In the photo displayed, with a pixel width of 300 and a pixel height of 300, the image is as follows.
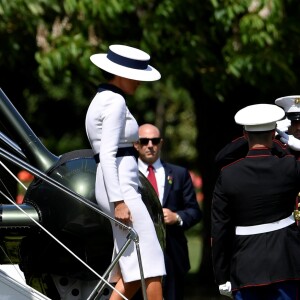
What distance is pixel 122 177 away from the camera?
709 centimetres

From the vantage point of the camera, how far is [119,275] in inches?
288

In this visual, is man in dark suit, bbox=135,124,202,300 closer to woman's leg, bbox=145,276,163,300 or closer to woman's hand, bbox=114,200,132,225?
woman's leg, bbox=145,276,163,300

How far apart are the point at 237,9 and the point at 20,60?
2.66 metres

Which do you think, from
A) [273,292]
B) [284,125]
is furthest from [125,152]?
[284,125]

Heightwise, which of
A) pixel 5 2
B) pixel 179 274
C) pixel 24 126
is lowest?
pixel 179 274

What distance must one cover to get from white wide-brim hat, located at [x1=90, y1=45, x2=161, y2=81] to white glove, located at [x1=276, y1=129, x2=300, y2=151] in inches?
42.7

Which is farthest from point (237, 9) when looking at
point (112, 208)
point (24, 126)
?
point (112, 208)

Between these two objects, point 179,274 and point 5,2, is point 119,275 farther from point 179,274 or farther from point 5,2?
point 5,2

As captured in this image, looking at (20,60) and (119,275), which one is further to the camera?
(20,60)

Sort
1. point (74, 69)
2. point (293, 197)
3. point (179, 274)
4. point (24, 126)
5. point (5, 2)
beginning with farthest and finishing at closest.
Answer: point (74, 69), point (5, 2), point (179, 274), point (24, 126), point (293, 197)

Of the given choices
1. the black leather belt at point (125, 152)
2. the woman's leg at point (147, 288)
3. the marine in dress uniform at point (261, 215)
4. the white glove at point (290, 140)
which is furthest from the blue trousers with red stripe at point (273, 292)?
the white glove at point (290, 140)

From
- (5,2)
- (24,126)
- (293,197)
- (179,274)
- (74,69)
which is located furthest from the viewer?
(74,69)

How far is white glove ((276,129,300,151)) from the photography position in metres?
7.86

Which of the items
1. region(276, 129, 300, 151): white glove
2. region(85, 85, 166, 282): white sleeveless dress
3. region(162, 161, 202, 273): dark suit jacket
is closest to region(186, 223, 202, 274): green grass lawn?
region(162, 161, 202, 273): dark suit jacket
